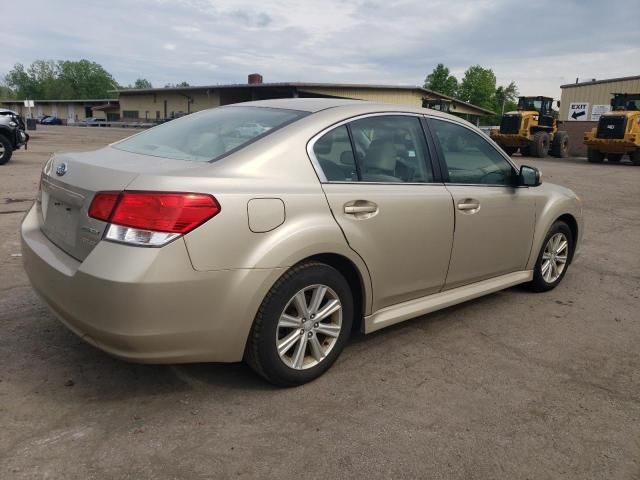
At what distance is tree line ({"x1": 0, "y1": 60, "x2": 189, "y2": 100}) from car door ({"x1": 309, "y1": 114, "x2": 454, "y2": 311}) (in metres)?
123

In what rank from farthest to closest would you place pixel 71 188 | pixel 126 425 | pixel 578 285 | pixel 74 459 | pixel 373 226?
pixel 578 285, pixel 373 226, pixel 71 188, pixel 126 425, pixel 74 459

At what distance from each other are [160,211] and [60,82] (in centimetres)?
13502

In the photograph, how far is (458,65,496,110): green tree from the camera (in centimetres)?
8500

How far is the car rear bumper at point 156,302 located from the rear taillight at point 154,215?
53 mm

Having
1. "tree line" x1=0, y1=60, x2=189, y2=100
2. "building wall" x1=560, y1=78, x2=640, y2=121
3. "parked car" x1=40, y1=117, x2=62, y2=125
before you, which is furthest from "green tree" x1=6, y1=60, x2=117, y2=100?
"building wall" x1=560, y1=78, x2=640, y2=121

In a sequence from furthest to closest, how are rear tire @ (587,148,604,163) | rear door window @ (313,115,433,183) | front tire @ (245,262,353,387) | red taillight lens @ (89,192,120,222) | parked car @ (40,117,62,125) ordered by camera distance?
parked car @ (40,117,62,125)
rear tire @ (587,148,604,163)
rear door window @ (313,115,433,183)
front tire @ (245,262,353,387)
red taillight lens @ (89,192,120,222)

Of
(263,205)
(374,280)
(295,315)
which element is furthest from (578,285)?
(263,205)

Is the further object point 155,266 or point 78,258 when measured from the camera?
point 78,258

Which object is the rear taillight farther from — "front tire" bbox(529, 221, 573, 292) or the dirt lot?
"front tire" bbox(529, 221, 573, 292)

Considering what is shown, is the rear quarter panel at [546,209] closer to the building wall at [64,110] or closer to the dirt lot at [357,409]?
the dirt lot at [357,409]

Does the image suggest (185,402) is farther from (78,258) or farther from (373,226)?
(373,226)

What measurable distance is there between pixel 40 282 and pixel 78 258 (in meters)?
0.44

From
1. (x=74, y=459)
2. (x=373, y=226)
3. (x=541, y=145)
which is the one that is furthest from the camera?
(x=541, y=145)

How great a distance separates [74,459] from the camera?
2.30m
